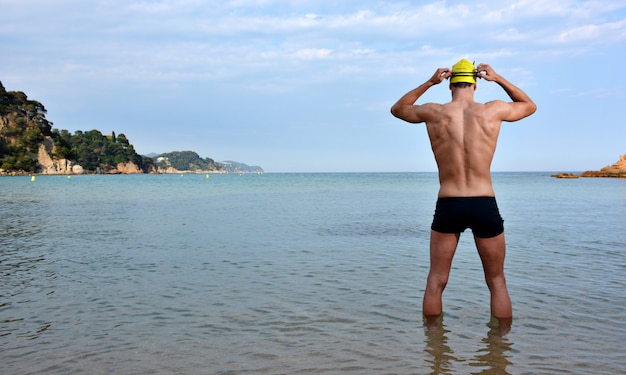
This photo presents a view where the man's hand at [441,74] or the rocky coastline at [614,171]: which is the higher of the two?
the rocky coastline at [614,171]

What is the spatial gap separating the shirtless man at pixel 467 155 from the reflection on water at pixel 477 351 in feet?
1.69

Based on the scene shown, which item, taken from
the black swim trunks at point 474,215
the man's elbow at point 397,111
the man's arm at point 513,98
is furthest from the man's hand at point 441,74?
the black swim trunks at point 474,215

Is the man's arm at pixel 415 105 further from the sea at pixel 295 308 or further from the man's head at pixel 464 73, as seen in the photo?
the sea at pixel 295 308

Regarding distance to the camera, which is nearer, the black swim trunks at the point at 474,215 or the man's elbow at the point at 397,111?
the black swim trunks at the point at 474,215

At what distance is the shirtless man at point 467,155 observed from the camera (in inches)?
195

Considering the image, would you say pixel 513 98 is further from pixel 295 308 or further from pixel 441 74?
pixel 295 308

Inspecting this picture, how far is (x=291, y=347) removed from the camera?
196 inches

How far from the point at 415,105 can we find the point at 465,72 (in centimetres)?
61

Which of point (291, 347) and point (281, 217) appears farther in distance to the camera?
point (281, 217)

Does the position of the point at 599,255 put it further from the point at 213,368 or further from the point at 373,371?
the point at 213,368

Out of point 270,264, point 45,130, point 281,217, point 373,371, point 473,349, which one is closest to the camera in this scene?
point 373,371

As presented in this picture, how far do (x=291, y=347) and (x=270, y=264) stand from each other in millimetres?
4828

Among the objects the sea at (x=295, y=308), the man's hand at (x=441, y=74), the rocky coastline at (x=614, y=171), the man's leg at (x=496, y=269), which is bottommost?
the sea at (x=295, y=308)

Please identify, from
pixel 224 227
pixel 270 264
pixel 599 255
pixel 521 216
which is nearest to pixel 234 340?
pixel 270 264
